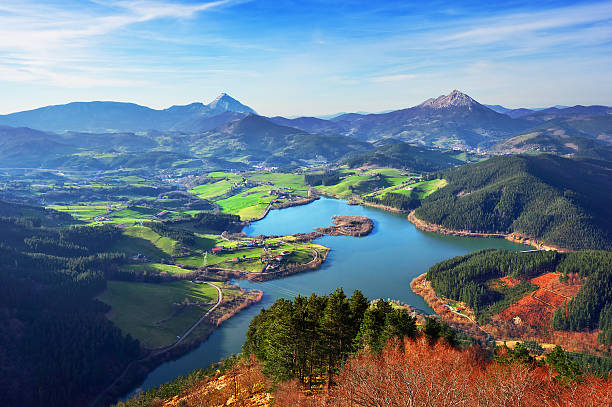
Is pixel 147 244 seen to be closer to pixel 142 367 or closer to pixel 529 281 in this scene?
pixel 142 367

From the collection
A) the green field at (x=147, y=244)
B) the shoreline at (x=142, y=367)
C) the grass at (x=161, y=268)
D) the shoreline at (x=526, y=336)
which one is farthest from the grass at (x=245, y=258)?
the shoreline at (x=526, y=336)

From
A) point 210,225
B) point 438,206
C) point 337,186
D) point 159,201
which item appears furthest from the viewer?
point 337,186

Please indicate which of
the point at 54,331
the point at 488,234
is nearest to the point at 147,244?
the point at 54,331

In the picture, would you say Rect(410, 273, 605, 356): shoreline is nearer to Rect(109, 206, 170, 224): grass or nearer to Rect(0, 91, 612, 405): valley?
Rect(0, 91, 612, 405): valley

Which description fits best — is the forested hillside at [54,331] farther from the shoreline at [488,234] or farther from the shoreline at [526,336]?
the shoreline at [488,234]

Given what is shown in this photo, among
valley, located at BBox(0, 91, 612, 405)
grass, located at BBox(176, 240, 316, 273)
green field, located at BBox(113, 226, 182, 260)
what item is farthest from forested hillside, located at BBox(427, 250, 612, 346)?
green field, located at BBox(113, 226, 182, 260)

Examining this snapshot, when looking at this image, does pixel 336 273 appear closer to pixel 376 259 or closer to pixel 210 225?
pixel 376 259

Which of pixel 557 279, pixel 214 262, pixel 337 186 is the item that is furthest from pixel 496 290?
pixel 337 186
